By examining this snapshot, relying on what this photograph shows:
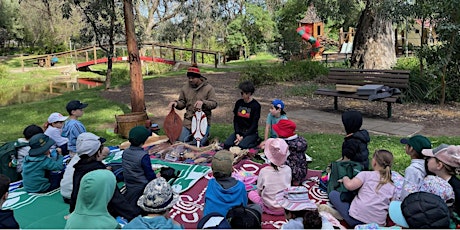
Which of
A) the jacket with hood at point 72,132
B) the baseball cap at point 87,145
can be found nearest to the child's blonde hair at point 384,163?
the baseball cap at point 87,145

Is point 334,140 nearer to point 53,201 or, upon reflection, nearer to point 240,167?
point 240,167

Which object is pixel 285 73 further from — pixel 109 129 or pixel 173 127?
pixel 173 127

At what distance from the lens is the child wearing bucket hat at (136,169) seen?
13.9 ft

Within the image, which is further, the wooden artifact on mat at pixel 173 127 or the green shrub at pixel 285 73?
the green shrub at pixel 285 73

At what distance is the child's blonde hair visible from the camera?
357cm

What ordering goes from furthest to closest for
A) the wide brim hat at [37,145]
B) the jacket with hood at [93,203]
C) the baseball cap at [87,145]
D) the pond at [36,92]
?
the pond at [36,92], the wide brim hat at [37,145], the baseball cap at [87,145], the jacket with hood at [93,203]

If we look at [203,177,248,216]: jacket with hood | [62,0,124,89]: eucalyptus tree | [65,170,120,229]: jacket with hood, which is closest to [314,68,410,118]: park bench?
[203,177,248,216]: jacket with hood

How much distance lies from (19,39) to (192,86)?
4375cm

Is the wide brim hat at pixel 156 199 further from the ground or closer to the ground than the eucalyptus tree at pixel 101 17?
closer to the ground

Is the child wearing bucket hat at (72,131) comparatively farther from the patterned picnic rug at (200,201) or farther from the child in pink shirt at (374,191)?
the child in pink shirt at (374,191)

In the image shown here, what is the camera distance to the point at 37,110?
11.8m

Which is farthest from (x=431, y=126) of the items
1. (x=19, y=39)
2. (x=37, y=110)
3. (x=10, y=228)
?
(x=19, y=39)

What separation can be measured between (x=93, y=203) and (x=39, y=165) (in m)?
2.25

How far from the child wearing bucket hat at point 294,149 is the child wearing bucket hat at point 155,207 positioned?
7.55ft
